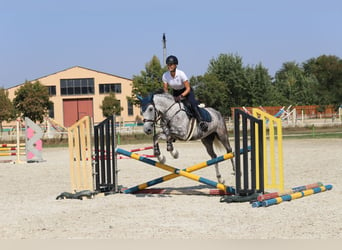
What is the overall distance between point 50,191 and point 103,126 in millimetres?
2071

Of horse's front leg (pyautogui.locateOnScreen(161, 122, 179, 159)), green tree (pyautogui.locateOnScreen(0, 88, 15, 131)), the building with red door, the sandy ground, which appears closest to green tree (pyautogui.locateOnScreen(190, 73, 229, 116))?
the building with red door

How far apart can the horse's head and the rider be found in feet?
1.50

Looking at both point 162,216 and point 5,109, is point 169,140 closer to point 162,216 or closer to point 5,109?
point 162,216

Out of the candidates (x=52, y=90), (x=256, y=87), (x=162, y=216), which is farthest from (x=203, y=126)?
(x=52, y=90)

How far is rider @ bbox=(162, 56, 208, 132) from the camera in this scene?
8.30 meters

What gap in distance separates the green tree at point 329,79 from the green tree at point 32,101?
102 ft

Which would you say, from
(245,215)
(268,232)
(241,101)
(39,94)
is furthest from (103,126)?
(241,101)

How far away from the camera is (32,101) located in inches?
1946

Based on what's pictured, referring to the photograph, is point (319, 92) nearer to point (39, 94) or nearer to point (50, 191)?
point (39, 94)

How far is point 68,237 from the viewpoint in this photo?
540 cm

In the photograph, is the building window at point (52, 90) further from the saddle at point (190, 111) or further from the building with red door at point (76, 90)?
the saddle at point (190, 111)

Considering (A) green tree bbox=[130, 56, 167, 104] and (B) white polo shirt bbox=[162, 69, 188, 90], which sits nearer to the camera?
(B) white polo shirt bbox=[162, 69, 188, 90]

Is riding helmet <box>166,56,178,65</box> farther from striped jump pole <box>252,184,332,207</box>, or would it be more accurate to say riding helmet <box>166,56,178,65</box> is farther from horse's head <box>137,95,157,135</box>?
striped jump pole <box>252,184,332,207</box>

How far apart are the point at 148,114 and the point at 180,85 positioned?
83cm
